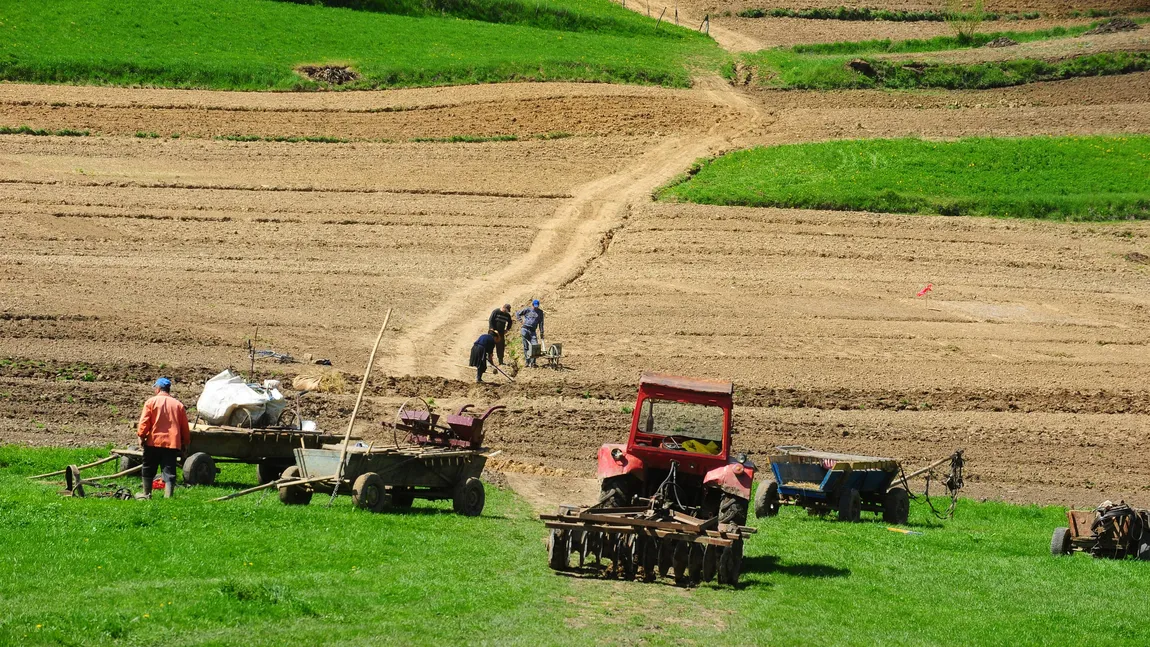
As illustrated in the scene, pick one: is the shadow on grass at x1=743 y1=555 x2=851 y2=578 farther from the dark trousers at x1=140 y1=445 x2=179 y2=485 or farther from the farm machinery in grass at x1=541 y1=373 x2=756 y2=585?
the dark trousers at x1=140 y1=445 x2=179 y2=485

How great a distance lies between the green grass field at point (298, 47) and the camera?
53.0 metres

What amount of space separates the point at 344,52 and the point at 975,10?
3181 centimetres

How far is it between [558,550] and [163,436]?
4975mm

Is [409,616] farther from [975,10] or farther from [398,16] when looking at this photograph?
[975,10]

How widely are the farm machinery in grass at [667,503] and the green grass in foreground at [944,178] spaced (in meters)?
27.2

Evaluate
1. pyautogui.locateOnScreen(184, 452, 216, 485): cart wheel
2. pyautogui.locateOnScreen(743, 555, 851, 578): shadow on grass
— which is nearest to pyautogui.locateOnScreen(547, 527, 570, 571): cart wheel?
pyautogui.locateOnScreen(743, 555, 851, 578): shadow on grass

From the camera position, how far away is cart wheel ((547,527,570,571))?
13.1 m

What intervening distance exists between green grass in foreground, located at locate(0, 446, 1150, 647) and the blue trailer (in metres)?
1.91

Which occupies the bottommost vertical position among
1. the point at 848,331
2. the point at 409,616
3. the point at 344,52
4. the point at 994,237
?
the point at 409,616

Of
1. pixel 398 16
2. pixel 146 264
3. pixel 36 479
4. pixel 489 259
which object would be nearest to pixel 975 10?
pixel 398 16

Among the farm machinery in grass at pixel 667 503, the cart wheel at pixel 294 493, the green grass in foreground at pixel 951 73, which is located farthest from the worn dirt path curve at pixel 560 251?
the farm machinery in grass at pixel 667 503

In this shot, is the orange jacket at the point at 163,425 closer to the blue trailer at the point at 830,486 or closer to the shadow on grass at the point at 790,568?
the shadow on grass at the point at 790,568

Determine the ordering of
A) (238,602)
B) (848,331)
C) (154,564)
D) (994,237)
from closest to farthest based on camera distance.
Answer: (238,602) → (154,564) → (848,331) → (994,237)

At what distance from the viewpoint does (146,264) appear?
34.2m
